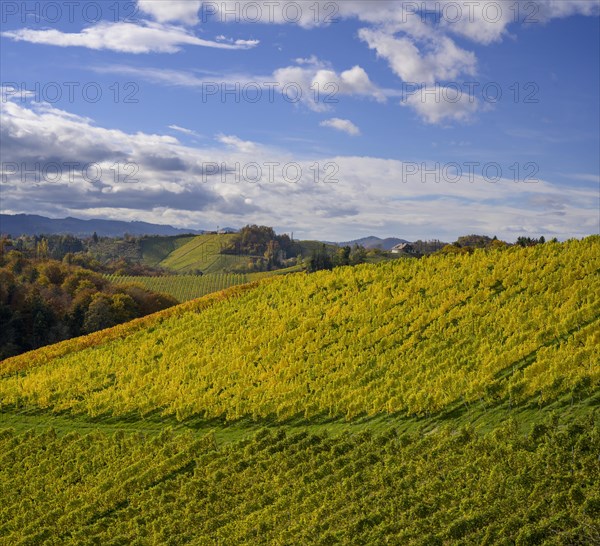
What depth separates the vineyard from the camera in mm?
174000

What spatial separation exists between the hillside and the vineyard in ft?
408

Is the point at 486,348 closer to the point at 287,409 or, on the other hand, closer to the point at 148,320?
the point at 287,409

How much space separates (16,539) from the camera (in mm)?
25000

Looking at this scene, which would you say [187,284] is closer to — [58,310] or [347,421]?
[58,310]

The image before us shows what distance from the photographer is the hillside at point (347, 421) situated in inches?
757

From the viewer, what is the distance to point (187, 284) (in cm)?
18588

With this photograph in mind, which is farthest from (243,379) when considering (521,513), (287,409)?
(521,513)

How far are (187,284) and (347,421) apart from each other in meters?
163

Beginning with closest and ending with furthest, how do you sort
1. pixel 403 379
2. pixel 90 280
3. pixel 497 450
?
pixel 497 450 < pixel 403 379 < pixel 90 280

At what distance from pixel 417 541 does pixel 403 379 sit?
12874 millimetres

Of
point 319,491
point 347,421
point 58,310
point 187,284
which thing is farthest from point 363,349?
point 187,284

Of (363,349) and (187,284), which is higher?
(363,349)

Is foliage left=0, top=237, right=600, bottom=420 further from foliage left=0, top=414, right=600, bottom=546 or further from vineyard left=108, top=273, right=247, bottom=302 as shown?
vineyard left=108, top=273, right=247, bottom=302

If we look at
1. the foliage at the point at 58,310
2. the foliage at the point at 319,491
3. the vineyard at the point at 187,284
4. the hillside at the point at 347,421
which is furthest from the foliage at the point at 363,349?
the vineyard at the point at 187,284
